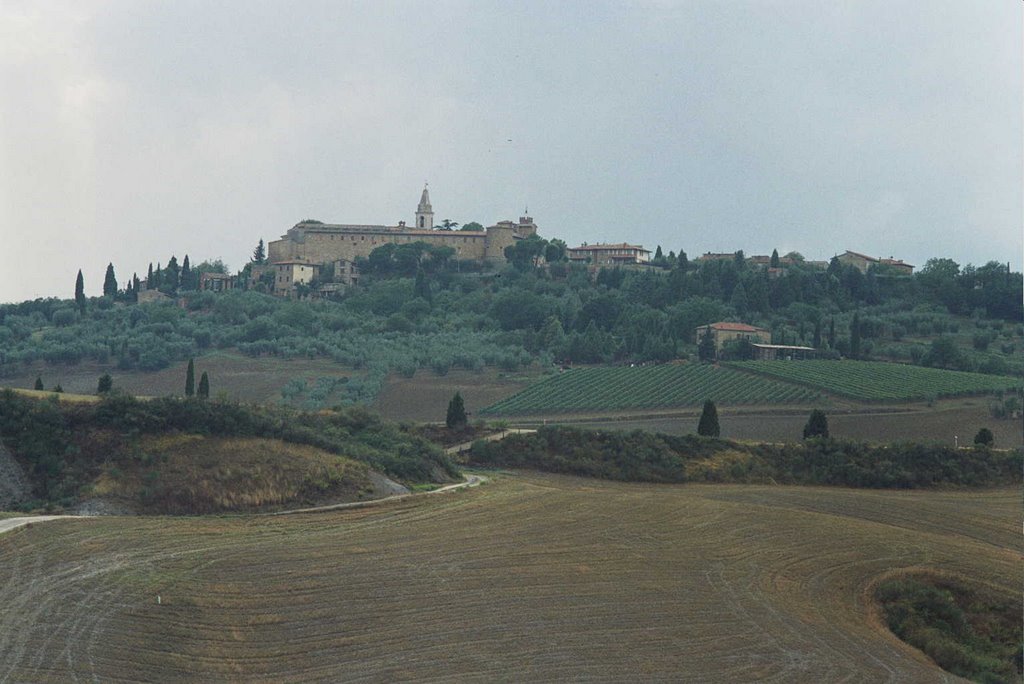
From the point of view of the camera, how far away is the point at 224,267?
11625 centimetres

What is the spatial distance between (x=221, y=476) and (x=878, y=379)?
127 feet

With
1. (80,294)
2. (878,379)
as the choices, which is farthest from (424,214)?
(878,379)

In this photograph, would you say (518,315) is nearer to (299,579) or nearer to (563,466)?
(563,466)

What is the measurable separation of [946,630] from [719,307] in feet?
194

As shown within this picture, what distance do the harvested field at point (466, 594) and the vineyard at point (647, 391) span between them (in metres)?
27.2

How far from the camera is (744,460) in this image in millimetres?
40531

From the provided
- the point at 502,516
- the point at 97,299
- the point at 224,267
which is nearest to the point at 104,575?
the point at 502,516

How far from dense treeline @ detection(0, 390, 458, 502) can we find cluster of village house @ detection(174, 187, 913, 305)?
66.8 meters

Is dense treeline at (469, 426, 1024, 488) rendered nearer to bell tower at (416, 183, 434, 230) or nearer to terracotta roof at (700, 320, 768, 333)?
terracotta roof at (700, 320, 768, 333)

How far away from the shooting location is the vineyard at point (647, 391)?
57.1 metres

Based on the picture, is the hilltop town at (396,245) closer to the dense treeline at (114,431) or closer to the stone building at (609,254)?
the stone building at (609,254)

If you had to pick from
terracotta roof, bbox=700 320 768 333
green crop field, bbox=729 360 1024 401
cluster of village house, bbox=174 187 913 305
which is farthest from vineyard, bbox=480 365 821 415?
cluster of village house, bbox=174 187 913 305

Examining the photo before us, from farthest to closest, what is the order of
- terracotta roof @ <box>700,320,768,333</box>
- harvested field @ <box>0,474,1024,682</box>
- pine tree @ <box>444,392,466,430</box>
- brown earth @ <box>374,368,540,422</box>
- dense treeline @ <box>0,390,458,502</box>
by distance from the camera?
terracotta roof @ <box>700,320,768,333</box> → brown earth @ <box>374,368,540,422</box> → pine tree @ <box>444,392,466,430</box> → dense treeline @ <box>0,390,458,502</box> → harvested field @ <box>0,474,1024,682</box>

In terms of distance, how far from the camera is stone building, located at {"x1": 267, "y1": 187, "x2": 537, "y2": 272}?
104 metres
